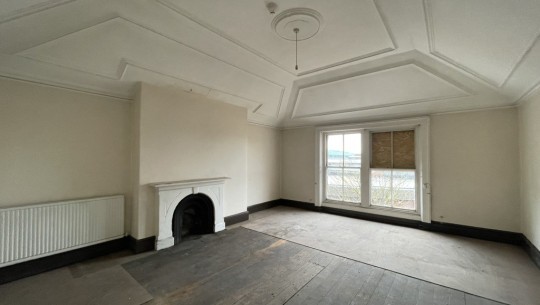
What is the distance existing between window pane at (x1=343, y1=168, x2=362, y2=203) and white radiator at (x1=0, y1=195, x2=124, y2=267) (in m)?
4.53

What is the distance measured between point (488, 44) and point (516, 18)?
1.72ft

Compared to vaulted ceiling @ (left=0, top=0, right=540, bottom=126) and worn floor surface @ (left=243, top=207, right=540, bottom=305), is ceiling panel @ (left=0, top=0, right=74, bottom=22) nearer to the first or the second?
vaulted ceiling @ (left=0, top=0, right=540, bottom=126)

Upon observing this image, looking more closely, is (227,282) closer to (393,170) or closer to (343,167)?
(343,167)

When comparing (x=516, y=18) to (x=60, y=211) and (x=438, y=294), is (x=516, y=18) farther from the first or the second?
(x=60, y=211)

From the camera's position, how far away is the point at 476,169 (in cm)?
363

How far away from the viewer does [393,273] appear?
98.8 inches

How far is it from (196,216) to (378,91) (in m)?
4.02

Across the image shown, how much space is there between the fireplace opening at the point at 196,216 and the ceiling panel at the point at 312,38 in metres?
2.58

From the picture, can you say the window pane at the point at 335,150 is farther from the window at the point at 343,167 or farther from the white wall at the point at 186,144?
the white wall at the point at 186,144

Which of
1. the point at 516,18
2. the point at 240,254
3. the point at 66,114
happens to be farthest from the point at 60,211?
the point at 516,18

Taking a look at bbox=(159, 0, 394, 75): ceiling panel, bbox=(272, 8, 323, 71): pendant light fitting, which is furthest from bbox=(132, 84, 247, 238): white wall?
bbox=(272, 8, 323, 71): pendant light fitting

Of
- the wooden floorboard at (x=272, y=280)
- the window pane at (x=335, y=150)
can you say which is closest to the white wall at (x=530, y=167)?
the wooden floorboard at (x=272, y=280)

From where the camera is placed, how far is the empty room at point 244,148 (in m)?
2.12

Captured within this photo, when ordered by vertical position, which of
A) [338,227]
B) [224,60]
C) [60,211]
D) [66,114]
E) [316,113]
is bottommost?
[338,227]
